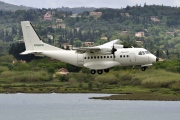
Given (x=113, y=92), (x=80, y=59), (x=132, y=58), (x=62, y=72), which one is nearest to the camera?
(x=132, y=58)

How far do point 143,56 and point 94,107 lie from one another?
64.4 m

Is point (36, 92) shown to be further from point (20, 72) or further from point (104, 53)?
point (104, 53)

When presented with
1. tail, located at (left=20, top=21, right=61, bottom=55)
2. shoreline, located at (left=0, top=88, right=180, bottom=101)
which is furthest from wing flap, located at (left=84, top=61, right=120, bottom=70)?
shoreline, located at (left=0, top=88, right=180, bottom=101)

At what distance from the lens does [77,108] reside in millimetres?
146875

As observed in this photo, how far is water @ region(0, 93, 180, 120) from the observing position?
433 ft

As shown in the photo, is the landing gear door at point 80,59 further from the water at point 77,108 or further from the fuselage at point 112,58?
the water at point 77,108

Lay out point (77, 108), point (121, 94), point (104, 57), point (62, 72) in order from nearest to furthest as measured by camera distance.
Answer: point (104, 57)
point (77, 108)
point (121, 94)
point (62, 72)

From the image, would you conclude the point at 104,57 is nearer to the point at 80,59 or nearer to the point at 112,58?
the point at 112,58

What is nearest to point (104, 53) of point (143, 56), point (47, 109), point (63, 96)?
point (143, 56)

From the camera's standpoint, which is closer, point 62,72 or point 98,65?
point 98,65

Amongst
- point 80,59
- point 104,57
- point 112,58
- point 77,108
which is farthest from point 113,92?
point 112,58

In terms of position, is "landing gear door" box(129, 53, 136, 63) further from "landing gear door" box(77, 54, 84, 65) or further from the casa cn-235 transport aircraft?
"landing gear door" box(77, 54, 84, 65)

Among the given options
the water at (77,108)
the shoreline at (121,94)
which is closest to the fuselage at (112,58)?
the water at (77,108)

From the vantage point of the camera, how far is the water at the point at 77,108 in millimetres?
132000
